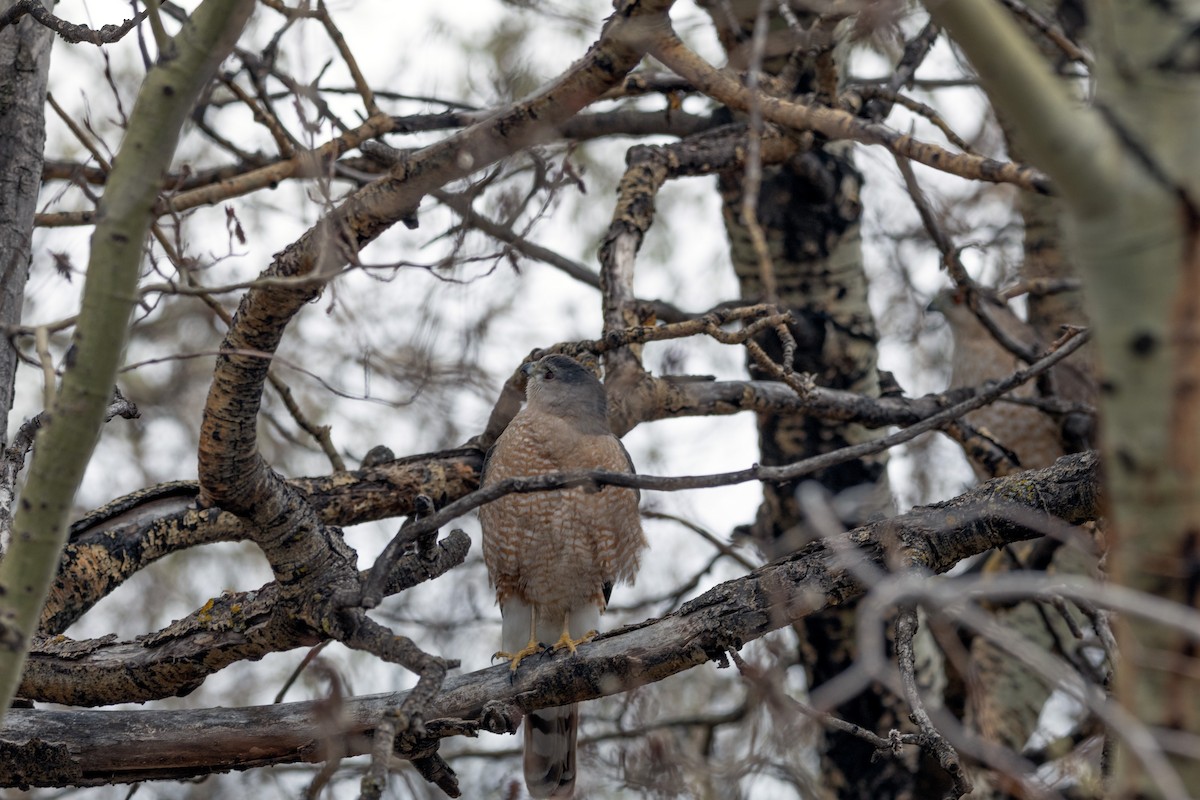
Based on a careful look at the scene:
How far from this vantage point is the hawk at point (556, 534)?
5.02 metres

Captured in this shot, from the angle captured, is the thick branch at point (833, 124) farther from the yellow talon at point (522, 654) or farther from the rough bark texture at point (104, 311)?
the yellow talon at point (522, 654)

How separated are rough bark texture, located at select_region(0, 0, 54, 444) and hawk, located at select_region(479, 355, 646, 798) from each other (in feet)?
6.25

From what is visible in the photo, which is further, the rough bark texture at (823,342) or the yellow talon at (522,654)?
the rough bark texture at (823,342)

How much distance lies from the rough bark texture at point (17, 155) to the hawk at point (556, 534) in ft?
6.25

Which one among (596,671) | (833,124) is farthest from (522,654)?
(833,124)

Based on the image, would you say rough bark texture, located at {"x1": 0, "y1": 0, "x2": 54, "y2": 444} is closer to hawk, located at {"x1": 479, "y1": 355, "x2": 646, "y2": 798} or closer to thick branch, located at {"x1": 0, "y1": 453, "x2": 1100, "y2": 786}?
thick branch, located at {"x1": 0, "y1": 453, "x2": 1100, "y2": 786}

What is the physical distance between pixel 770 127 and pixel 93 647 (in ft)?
10.7

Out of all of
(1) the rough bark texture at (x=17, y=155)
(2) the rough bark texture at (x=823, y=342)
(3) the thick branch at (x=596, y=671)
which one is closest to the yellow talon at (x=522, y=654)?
(3) the thick branch at (x=596, y=671)

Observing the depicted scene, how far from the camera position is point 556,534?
16.5ft

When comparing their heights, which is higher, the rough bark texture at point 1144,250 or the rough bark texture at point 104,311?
the rough bark texture at point 104,311

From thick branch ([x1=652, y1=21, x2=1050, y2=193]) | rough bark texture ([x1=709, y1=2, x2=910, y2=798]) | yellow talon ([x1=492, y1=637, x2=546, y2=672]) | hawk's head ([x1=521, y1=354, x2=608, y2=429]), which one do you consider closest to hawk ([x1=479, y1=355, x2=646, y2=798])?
hawk's head ([x1=521, y1=354, x2=608, y2=429])

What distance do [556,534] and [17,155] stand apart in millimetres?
2520

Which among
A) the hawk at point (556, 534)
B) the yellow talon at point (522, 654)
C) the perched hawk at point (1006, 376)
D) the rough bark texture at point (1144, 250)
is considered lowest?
the rough bark texture at point (1144, 250)

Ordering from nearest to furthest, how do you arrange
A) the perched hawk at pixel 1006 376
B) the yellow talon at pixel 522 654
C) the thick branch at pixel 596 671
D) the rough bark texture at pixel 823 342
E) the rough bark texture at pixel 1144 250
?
the rough bark texture at pixel 1144 250 → the thick branch at pixel 596 671 → the yellow talon at pixel 522 654 → the rough bark texture at pixel 823 342 → the perched hawk at pixel 1006 376
